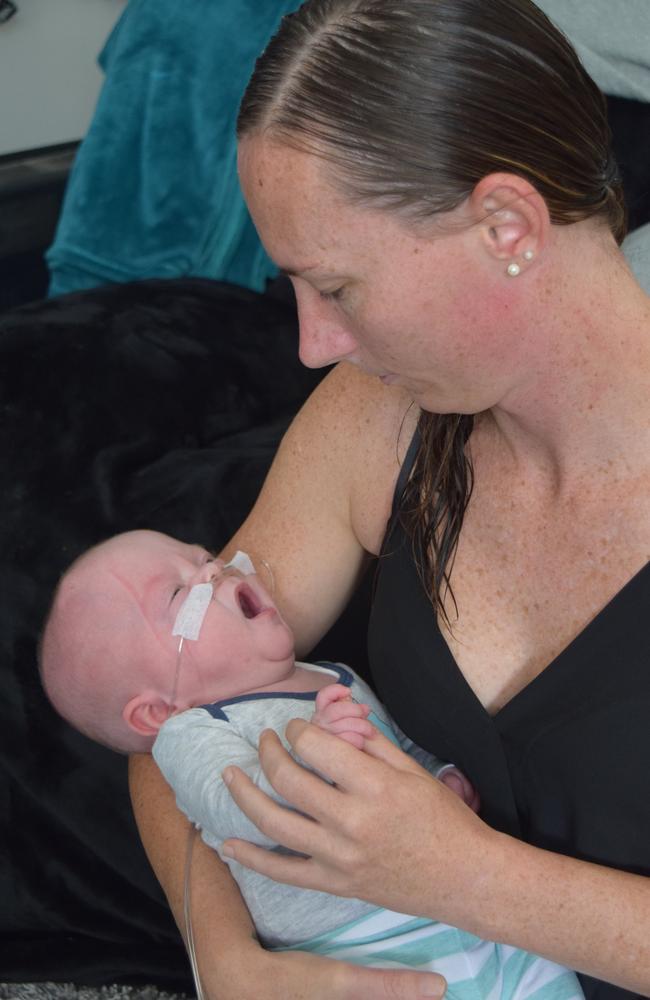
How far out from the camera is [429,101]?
2.98 feet

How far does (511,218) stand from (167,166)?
1.52 metres

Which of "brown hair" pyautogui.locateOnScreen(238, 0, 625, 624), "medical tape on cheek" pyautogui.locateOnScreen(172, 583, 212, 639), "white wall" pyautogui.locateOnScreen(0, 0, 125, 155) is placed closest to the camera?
"brown hair" pyautogui.locateOnScreen(238, 0, 625, 624)

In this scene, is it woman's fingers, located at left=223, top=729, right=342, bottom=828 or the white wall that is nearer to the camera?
woman's fingers, located at left=223, top=729, right=342, bottom=828

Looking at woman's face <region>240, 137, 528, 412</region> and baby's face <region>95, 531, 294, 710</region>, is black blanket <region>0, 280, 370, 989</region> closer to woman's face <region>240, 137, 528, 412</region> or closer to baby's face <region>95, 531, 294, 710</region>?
baby's face <region>95, 531, 294, 710</region>

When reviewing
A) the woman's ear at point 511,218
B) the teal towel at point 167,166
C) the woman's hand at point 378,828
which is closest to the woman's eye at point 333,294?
the woman's ear at point 511,218

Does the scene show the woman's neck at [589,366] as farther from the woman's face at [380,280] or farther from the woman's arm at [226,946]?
the woman's arm at [226,946]

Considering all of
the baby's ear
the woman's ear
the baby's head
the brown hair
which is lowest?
the baby's ear

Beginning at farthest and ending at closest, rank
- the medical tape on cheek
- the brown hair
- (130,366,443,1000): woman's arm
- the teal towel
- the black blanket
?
the teal towel < the black blanket < the medical tape on cheek < (130,366,443,1000): woman's arm < the brown hair

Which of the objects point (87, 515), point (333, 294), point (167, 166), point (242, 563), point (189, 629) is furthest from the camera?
point (167, 166)

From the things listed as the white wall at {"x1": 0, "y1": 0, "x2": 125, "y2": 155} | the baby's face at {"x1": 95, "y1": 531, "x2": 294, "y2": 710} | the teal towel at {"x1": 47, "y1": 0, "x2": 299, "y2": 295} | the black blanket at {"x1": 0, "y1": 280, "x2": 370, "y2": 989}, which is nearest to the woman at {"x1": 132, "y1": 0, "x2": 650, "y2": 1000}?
the baby's face at {"x1": 95, "y1": 531, "x2": 294, "y2": 710}

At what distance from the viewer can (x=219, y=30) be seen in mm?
2285

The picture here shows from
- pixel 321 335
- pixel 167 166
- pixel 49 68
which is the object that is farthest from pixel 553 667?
pixel 49 68

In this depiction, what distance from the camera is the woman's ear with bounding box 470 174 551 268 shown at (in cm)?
92

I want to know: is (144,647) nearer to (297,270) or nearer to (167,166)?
(297,270)
